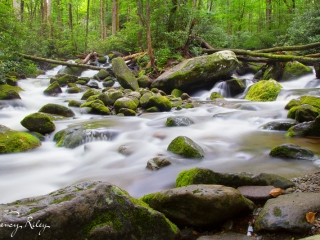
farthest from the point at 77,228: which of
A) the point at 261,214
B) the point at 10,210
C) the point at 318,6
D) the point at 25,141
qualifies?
the point at 318,6

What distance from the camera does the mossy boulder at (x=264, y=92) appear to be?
38.2 ft


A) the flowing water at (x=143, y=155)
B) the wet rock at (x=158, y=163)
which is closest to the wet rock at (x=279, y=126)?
the flowing water at (x=143, y=155)

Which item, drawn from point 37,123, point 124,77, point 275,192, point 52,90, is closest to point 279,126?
point 275,192

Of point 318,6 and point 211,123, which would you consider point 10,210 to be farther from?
point 318,6

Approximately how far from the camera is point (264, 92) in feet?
38.8

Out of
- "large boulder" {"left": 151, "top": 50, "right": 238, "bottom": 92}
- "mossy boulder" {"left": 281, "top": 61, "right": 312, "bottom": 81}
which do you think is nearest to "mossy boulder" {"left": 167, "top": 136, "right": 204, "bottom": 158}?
"large boulder" {"left": 151, "top": 50, "right": 238, "bottom": 92}

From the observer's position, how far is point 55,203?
7.44 feet

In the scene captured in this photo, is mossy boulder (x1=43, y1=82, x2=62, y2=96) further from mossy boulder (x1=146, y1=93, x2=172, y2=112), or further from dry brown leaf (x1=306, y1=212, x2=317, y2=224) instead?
dry brown leaf (x1=306, y1=212, x2=317, y2=224)

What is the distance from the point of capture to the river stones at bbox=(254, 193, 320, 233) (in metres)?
2.74

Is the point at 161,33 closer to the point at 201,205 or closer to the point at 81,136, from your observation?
the point at 81,136

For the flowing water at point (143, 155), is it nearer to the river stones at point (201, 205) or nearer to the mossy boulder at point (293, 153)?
the mossy boulder at point (293, 153)

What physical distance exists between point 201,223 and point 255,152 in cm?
317

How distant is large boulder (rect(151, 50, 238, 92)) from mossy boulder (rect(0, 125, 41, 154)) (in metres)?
7.58

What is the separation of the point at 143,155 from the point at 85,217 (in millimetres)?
3817
